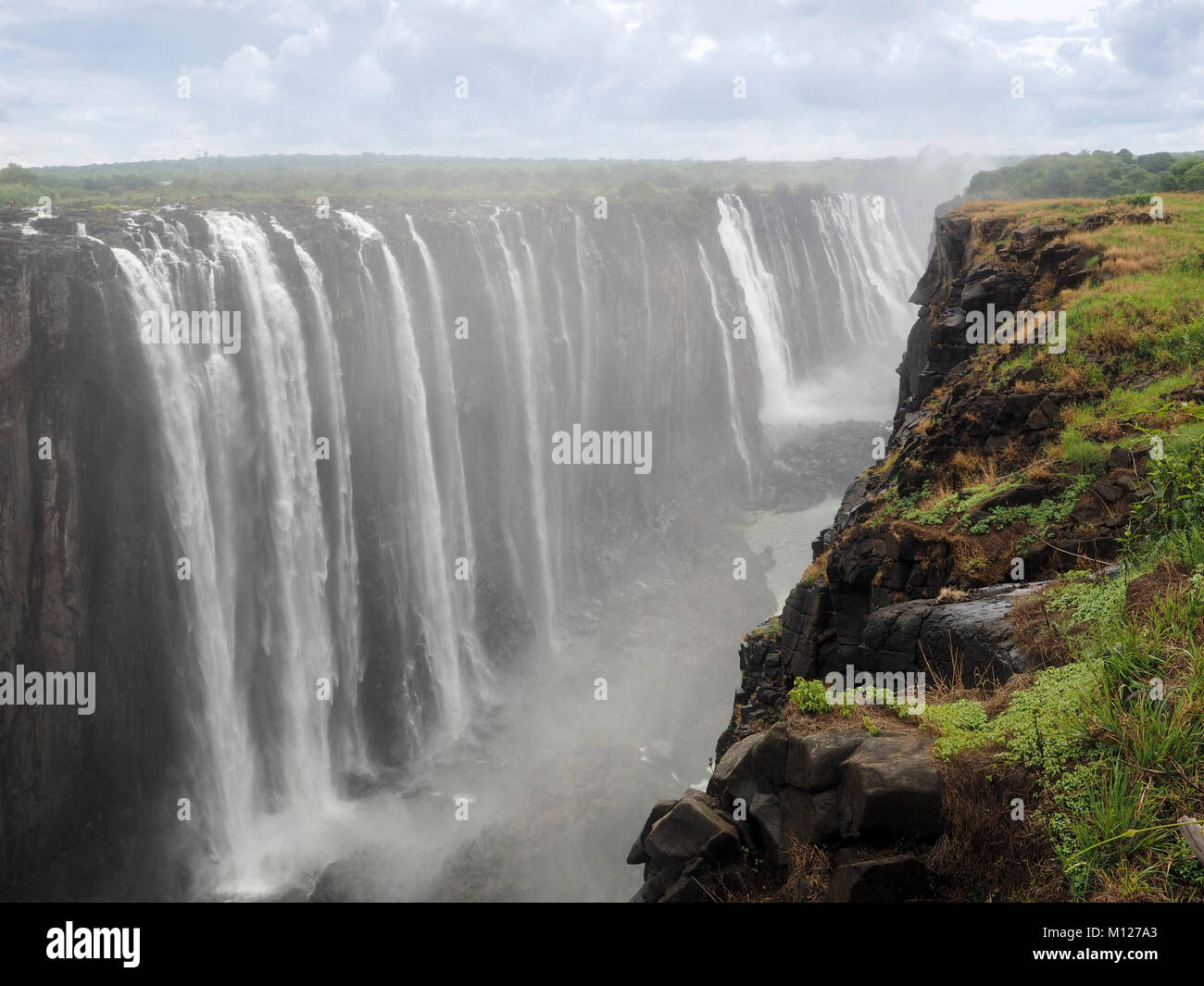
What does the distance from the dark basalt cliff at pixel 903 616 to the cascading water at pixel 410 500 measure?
11.7m

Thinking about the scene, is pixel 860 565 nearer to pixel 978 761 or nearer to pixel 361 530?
pixel 978 761

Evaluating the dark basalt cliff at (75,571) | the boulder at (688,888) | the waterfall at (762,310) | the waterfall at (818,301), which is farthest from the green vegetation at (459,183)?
the boulder at (688,888)

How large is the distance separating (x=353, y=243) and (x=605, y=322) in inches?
524

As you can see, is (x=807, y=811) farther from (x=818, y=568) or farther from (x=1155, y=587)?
(x=818, y=568)

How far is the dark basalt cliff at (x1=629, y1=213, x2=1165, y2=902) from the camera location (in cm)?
655

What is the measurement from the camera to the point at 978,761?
6418 mm

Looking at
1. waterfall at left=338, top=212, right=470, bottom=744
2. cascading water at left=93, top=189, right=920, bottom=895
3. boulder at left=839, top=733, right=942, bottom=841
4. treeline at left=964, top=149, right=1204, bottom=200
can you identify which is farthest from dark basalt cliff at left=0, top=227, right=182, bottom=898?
treeline at left=964, top=149, right=1204, bottom=200

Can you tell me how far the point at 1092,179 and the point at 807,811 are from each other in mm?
46160

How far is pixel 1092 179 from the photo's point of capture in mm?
42656

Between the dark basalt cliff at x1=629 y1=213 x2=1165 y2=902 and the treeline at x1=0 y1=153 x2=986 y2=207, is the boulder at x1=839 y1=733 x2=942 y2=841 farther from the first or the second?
the treeline at x1=0 y1=153 x2=986 y2=207

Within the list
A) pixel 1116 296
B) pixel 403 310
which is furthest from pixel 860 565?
pixel 403 310

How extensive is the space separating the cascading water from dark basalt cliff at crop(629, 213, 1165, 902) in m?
11.7

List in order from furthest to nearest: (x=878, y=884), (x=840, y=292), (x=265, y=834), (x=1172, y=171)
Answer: (x=840, y=292)
(x=1172, y=171)
(x=265, y=834)
(x=878, y=884)
